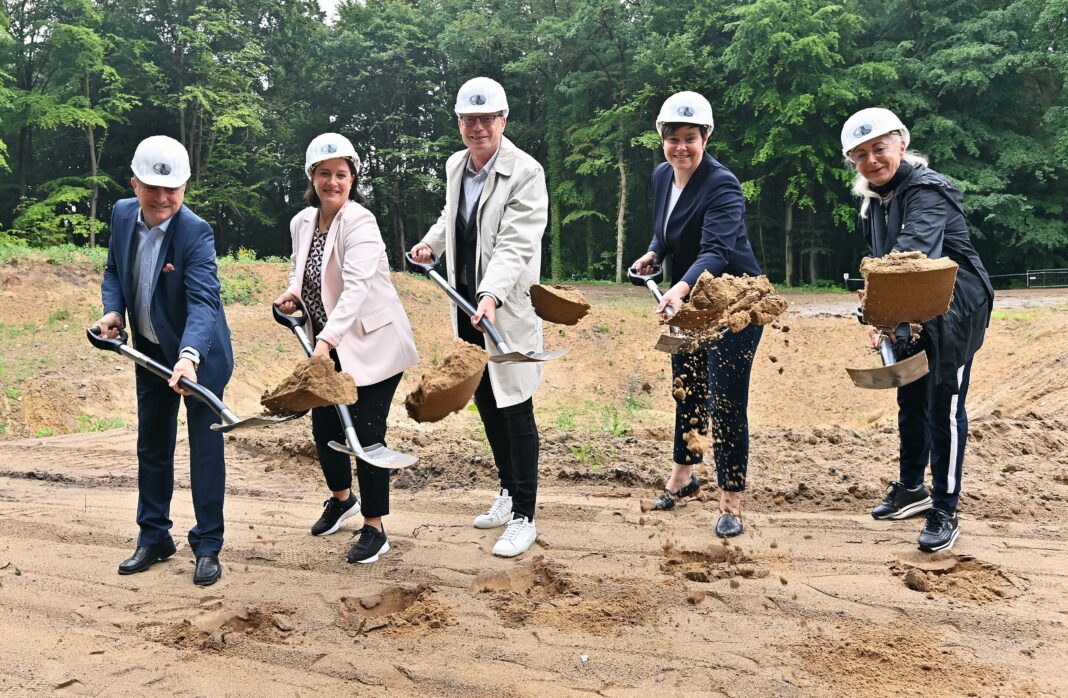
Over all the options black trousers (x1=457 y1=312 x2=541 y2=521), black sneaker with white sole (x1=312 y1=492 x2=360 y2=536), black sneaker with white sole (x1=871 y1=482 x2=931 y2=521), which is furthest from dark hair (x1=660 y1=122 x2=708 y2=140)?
black sneaker with white sole (x1=312 y1=492 x2=360 y2=536)

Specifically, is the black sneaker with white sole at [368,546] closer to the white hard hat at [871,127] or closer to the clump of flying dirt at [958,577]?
the clump of flying dirt at [958,577]

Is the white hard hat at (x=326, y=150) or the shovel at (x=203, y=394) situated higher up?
the white hard hat at (x=326, y=150)

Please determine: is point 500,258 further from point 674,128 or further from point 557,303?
point 674,128

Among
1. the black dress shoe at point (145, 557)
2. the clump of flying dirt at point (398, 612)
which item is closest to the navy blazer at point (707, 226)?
the clump of flying dirt at point (398, 612)

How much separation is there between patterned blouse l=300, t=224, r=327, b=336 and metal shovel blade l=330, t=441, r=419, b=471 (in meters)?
0.69

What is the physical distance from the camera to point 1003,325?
37.6 ft

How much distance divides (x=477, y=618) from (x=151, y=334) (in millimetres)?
1968

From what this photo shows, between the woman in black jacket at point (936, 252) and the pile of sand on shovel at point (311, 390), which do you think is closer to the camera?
the pile of sand on shovel at point (311, 390)

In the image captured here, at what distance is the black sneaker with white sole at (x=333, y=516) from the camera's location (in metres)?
4.34

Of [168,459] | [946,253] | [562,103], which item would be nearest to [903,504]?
[946,253]

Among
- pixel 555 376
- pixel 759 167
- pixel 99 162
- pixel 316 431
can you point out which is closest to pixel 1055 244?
pixel 759 167

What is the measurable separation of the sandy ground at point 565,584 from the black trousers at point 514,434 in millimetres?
318

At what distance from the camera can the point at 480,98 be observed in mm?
3613

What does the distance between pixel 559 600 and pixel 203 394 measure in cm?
173
